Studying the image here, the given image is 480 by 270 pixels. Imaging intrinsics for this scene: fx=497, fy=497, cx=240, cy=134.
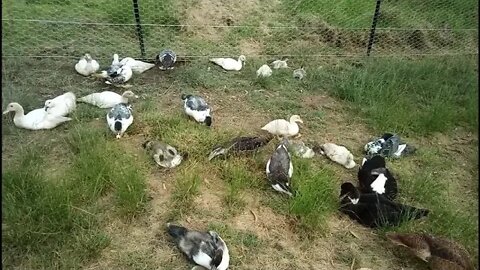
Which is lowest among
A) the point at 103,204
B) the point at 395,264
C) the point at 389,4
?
the point at 395,264

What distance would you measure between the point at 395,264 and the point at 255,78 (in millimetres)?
2366

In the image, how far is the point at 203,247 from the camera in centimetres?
267

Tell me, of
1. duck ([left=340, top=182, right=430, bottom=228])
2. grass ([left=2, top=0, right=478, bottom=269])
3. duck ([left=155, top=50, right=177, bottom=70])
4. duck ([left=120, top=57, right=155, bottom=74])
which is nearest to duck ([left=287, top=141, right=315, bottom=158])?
grass ([left=2, top=0, right=478, bottom=269])

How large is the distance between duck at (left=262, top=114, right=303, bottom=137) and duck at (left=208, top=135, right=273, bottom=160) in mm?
281

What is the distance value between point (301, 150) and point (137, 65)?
6.07 feet

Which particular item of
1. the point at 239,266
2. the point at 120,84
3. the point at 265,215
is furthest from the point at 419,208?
the point at 120,84

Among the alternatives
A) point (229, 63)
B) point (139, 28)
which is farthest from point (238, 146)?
point (139, 28)

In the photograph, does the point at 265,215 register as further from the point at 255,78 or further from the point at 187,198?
the point at 255,78

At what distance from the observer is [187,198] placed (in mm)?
3141

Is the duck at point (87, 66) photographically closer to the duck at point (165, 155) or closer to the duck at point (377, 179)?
the duck at point (165, 155)

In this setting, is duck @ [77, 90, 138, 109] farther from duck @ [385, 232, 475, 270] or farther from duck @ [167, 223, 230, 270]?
duck @ [385, 232, 475, 270]

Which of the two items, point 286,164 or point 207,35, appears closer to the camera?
point 286,164

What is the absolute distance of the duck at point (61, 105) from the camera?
375 centimetres

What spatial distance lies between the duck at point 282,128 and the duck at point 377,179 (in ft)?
2.12
